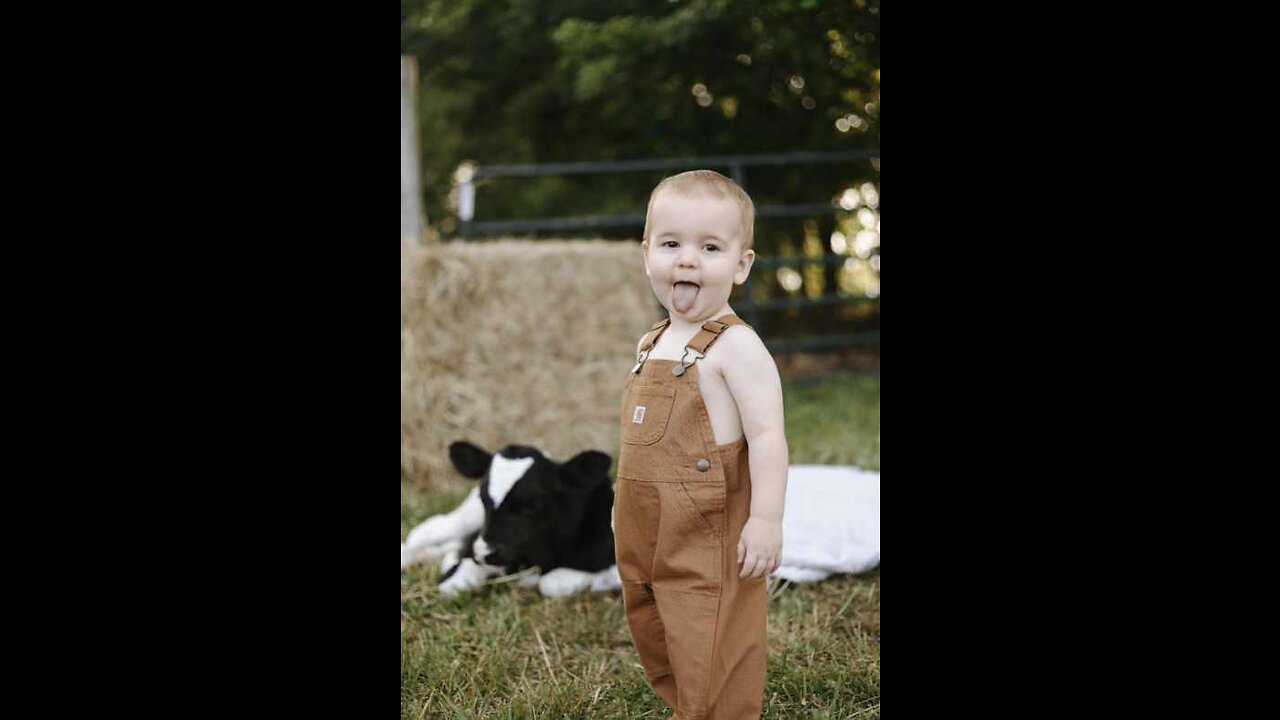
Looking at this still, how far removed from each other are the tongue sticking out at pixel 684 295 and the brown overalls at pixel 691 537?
6 cm

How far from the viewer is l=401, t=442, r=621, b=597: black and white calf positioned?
293cm

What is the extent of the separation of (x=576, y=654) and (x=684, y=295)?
1.10 metres

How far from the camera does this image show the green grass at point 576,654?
2.17 meters

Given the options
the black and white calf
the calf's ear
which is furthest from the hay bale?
the black and white calf

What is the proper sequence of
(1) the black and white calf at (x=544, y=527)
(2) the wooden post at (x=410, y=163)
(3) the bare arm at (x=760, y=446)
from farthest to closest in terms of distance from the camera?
1. (2) the wooden post at (x=410, y=163)
2. (1) the black and white calf at (x=544, y=527)
3. (3) the bare arm at (x=760, y=446)

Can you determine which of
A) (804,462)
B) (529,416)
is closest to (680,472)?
(804,462)

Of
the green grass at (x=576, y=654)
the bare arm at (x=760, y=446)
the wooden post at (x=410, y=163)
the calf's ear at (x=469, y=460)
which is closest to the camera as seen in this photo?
the bare arm at (x=760, y=446)

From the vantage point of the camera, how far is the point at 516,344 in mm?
5168

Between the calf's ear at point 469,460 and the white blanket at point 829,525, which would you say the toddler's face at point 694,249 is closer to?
the white blanket at point 829,525

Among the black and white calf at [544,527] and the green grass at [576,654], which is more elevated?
the black and white calf at [544,527]

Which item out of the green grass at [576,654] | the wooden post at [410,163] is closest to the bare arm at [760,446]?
the green grass at [576,654]

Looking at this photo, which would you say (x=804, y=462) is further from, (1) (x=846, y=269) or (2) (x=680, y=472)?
(1) (x=846, y=269)

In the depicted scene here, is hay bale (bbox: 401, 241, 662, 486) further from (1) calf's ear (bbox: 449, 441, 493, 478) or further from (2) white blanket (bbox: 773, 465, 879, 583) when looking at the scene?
→ (2) white blanket (bbox: 773, 465, 879, 583)
